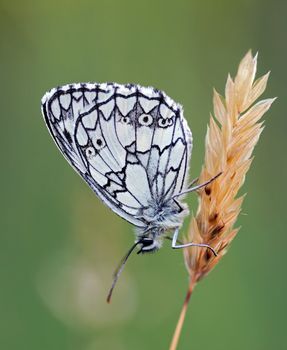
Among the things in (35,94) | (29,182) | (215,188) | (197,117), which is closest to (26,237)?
(29,182)

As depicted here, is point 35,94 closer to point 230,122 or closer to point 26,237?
point 26,237

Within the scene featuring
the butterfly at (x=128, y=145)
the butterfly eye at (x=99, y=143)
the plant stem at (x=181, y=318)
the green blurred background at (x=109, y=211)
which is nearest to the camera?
the plant stem at (x=181, y=318)

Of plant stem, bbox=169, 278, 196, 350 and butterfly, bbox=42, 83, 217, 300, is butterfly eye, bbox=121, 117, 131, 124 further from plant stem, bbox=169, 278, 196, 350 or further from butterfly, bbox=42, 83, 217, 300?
plant stem, bbox=169, 278, 196, 350

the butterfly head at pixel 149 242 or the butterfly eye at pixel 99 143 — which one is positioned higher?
the butterfly eye at pixel 99 143

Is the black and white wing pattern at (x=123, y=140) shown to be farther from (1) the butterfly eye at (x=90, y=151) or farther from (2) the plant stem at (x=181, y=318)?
(2) the plant stem at (x=181, y=318)

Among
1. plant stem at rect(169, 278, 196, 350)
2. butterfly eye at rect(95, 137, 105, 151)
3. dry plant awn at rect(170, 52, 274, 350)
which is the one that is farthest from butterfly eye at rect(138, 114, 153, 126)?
plant stem at rect(169, 278, 196, 350)

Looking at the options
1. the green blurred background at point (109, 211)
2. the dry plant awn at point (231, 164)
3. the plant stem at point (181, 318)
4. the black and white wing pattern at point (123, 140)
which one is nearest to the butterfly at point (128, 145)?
the black and white wing pattern at point (123, 140)
